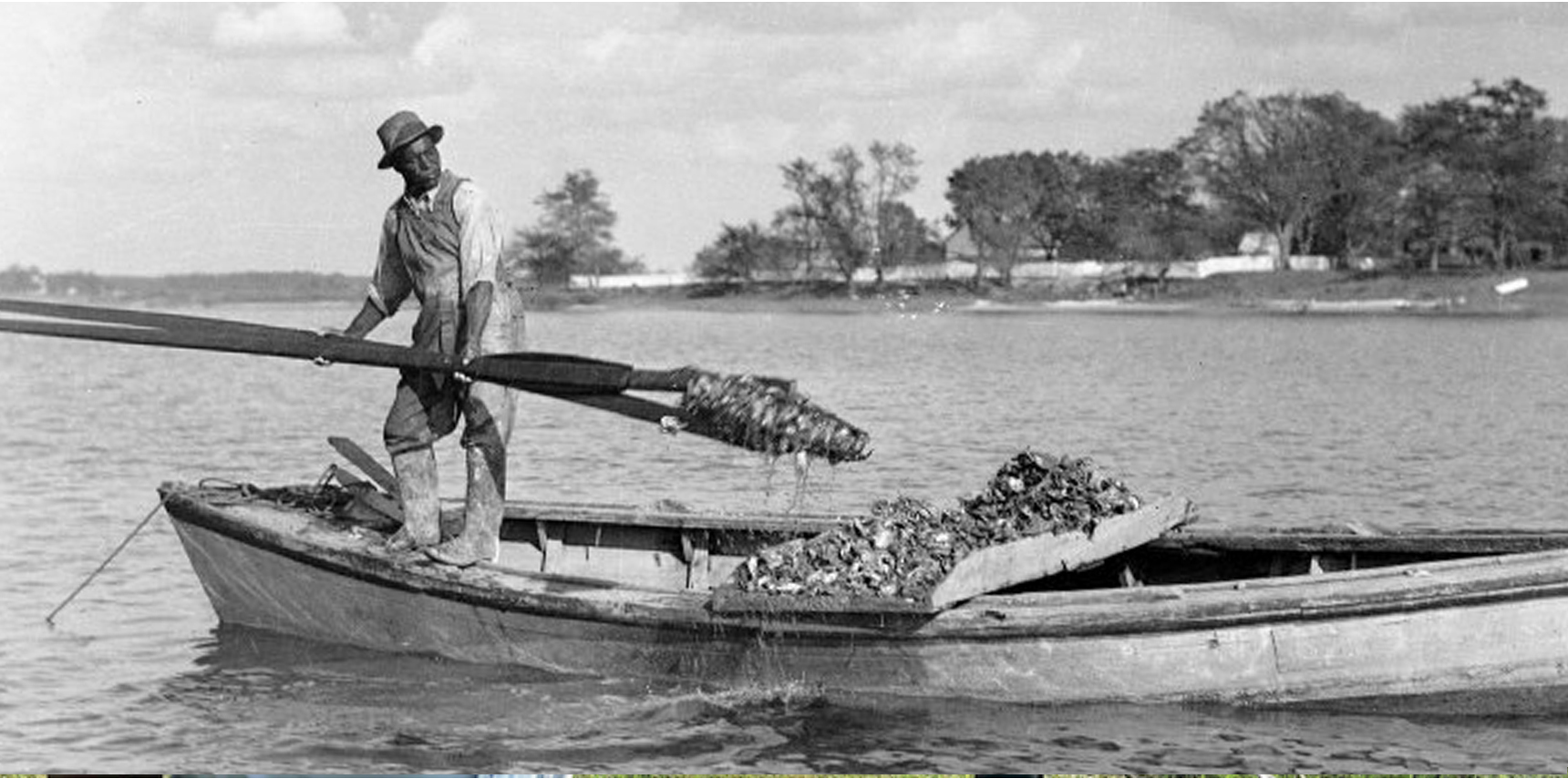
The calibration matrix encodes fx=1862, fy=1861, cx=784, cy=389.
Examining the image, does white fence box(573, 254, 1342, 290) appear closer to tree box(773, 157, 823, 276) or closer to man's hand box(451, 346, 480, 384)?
tree box(773, 157, 823, 276)

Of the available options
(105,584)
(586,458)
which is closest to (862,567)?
(105,584)

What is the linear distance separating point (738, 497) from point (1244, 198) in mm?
71449

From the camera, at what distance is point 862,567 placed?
9.59 metres

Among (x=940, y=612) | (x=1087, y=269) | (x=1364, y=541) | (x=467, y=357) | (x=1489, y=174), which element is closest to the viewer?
(x=940, y=612)

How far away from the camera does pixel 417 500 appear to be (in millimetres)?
10945

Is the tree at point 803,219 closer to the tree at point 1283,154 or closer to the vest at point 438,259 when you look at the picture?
the tree at point 1283,154

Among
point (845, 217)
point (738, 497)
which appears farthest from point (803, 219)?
point (738, 497)

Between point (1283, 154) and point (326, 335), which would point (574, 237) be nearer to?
point (1283, 154)

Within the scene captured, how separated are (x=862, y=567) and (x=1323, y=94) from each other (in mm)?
84718

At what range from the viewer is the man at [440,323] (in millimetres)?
10211

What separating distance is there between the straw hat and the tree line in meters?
74.3

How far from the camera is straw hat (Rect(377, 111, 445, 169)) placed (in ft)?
33.1

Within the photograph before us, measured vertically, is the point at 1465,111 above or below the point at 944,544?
above

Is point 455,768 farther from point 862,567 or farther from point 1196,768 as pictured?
point 1196,768
